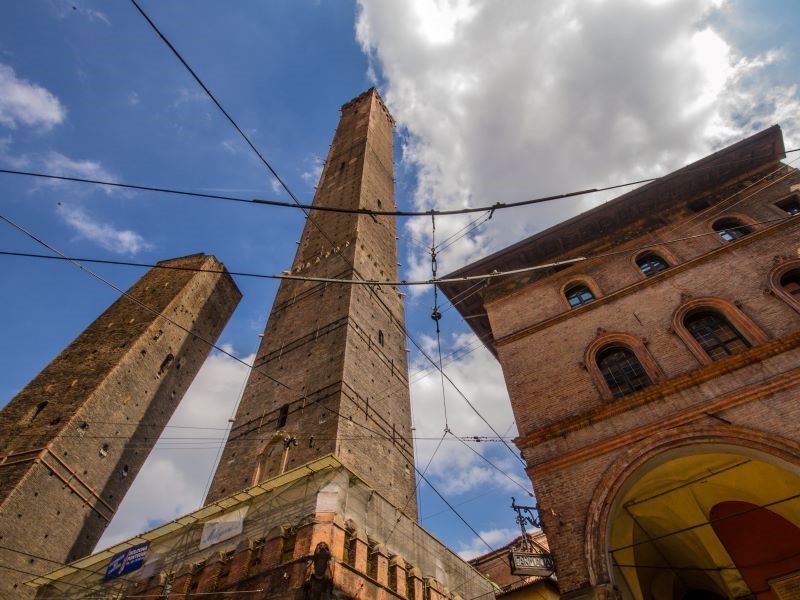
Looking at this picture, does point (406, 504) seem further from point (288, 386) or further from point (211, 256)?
point (211, 256)

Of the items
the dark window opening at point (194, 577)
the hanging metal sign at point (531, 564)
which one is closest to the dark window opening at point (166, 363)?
the dark window opening at point (194, 577)

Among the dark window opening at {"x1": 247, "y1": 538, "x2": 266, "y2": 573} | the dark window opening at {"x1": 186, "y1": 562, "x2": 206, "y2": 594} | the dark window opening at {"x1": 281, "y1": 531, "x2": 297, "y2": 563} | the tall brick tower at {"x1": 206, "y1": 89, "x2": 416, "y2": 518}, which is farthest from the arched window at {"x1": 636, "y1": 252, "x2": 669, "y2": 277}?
the dark window opening at {"x1": 186, "y1": 562, "x2": 206, "y2": 594}

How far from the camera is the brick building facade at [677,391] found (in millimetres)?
7258

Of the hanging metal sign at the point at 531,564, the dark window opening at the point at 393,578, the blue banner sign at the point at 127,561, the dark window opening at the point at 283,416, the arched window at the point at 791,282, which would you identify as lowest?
the hanging metal sign at the point at 531,564

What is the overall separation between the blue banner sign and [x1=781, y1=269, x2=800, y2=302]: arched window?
47.5 ft

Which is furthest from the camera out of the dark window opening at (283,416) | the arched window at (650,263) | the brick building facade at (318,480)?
the dark window opening at (283,416)

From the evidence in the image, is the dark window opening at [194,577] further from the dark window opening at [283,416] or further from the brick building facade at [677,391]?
the brick building facade at [677,391]

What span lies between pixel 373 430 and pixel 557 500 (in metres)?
7.16

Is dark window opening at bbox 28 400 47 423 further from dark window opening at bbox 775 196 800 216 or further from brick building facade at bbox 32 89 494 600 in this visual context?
dark window opening at bbox 775 196 800 216

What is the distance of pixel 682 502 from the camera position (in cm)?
873

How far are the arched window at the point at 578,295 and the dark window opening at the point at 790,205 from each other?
172 inches

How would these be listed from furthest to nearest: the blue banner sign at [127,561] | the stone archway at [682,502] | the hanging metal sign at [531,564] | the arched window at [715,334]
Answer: the blue banner sign at [127,561], the arched window at [715,334], the hanging metal sign at [531,564], the stone archway at [682,502]

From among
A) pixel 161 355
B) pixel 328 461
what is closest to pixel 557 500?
pixel 328 461

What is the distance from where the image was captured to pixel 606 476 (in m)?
7.55
